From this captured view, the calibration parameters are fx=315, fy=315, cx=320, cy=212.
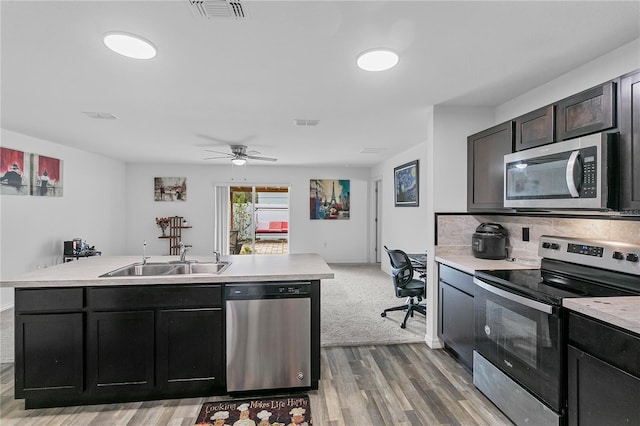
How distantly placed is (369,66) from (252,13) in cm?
89

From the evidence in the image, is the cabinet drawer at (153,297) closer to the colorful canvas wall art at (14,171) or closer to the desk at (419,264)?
the desk at (419,264)

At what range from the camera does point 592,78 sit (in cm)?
220

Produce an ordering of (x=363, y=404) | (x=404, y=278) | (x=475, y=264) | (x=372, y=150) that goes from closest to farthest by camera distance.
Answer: (x=363, y=404), (x=475, y=264), (x=404, y=278), (x=372, y=150)

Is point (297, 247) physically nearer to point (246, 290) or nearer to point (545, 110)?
point (246, 290)

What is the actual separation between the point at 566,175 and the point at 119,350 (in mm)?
3111

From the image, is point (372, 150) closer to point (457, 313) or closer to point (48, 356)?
point (457, 313)

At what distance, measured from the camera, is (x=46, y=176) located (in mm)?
4773

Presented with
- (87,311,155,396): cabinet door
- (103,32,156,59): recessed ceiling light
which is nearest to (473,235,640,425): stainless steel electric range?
(87,311,155,396): cabinet door

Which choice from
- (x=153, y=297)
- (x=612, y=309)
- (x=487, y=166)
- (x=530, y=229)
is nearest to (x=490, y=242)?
(x=530, y=229)

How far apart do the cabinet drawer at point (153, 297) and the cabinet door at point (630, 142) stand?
8.19 feet

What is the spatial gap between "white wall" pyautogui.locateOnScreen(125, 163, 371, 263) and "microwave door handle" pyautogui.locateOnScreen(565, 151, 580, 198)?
5.98m

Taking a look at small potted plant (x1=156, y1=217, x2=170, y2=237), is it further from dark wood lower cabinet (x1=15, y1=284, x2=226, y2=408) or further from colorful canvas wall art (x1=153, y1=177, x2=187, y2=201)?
dark wood lower cabinet (x1=15, y1=284, x2=226, y2=408)

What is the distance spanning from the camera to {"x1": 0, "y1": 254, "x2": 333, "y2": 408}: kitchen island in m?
2.11

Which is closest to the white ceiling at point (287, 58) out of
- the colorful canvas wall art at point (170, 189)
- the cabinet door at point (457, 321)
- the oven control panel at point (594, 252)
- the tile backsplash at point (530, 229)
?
the tile backsplash at point (530, 229)
